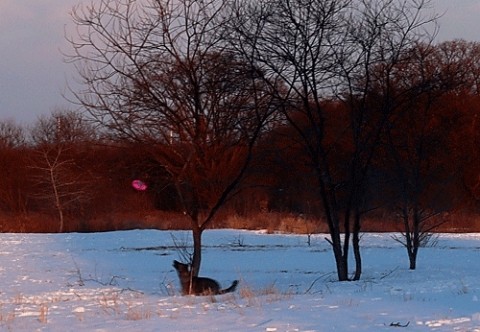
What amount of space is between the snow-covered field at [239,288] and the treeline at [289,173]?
1920mm

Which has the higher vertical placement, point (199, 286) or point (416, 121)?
point (416, 121)

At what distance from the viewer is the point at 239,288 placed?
51.5 feet

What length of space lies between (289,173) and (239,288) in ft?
26.6

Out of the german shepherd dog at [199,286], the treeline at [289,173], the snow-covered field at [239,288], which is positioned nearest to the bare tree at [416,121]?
the treeline at [289,173]

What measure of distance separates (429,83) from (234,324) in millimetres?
9380

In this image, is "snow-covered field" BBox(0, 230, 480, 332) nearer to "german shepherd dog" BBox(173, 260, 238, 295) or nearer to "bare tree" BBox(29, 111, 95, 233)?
"german shepherd dog" BBox(173, 260, 238, 295)

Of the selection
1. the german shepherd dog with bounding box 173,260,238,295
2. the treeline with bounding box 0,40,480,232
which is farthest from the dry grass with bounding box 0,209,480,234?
the german shepherd dog with bounding box 173,260,238,295

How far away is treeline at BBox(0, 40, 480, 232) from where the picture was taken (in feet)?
58.5

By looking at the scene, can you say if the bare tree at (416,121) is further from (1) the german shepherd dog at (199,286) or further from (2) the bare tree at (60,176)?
(2) the bare tree at (60,176)

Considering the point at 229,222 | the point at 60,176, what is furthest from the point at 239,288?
the point at 60,176

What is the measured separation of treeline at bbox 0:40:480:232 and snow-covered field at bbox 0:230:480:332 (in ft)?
6.30

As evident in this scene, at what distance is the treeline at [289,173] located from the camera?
1783 cm

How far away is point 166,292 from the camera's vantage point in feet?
54.3

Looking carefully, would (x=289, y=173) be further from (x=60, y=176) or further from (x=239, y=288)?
(x=60, y=176)
